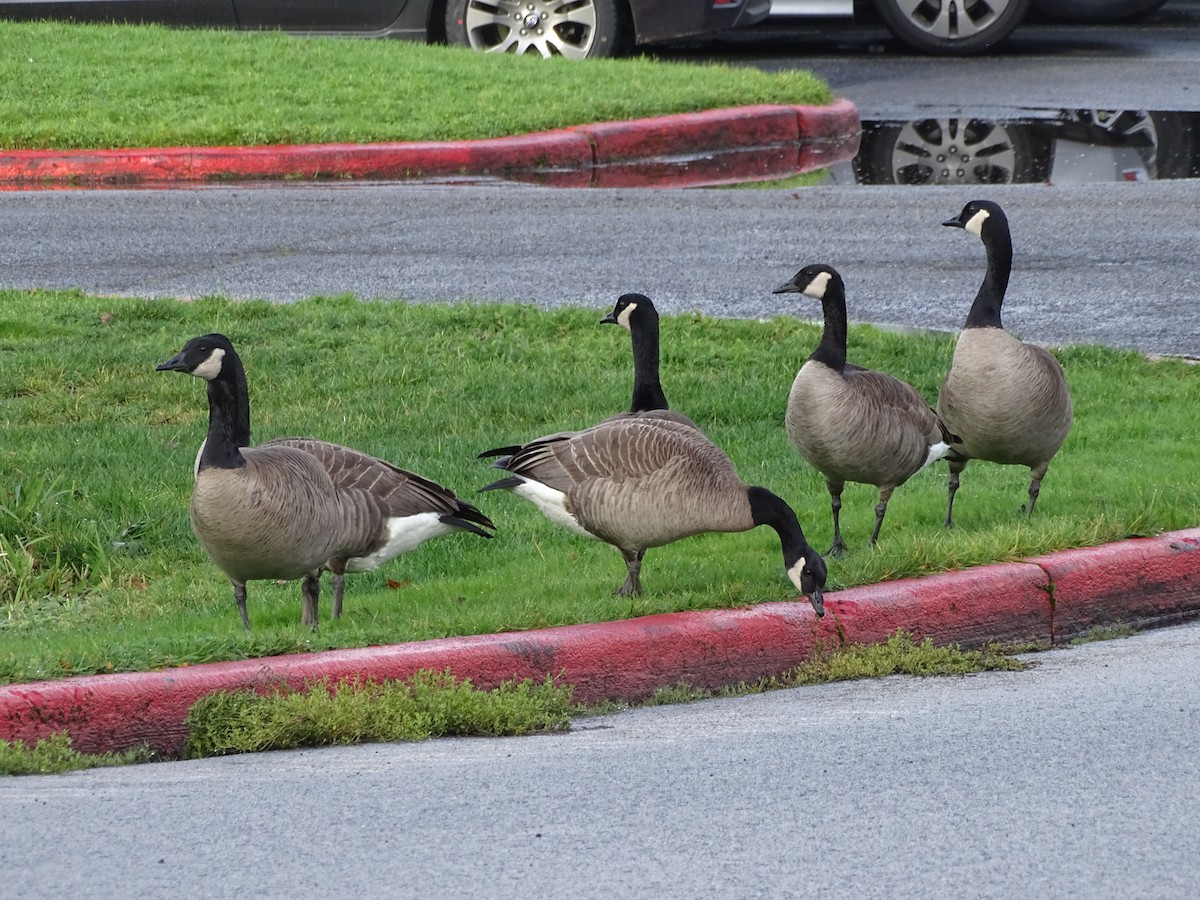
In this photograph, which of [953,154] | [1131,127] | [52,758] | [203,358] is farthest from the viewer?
[1131,127]

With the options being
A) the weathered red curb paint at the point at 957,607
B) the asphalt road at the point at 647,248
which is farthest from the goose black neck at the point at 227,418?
the asphalt road at the point at 647,248

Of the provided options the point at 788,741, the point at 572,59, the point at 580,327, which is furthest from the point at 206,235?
the point at 788,741

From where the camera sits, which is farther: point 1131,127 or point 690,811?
point 1131,127

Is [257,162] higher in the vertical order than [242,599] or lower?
higher

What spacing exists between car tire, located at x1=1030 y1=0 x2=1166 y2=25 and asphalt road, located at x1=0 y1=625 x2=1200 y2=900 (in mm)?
16406

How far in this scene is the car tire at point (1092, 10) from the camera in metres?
19.8

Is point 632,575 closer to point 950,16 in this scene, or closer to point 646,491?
point 646,491

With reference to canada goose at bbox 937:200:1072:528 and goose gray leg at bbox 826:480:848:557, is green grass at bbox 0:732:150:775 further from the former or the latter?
Result: canada goose at bbox 937:200:1072:528

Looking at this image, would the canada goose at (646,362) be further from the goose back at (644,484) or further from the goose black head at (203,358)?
the goose black head at (203,358)

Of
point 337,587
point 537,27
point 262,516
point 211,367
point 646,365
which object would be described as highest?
point 537,27

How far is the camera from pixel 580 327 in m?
8.82

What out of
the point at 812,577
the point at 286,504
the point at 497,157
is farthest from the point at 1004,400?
the point at 497,157

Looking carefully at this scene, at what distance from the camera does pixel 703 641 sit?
528 centimetres

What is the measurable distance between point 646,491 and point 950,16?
43.5 feet
